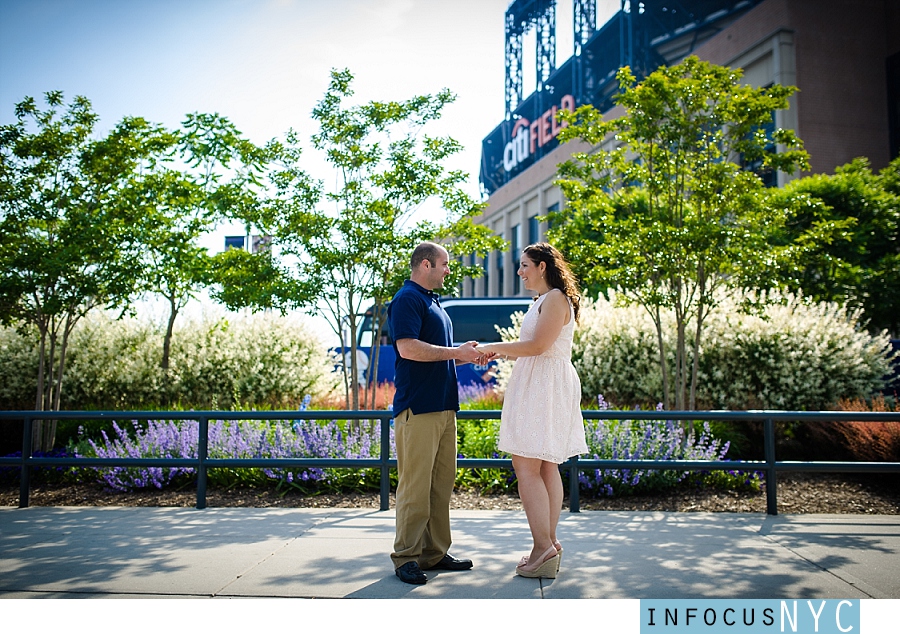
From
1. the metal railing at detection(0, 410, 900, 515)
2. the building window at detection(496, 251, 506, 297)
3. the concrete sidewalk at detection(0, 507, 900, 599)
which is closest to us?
the concrete sidewalk at detection(0, 507, 900, 599)

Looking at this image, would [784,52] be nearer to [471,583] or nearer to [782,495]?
[782,495]

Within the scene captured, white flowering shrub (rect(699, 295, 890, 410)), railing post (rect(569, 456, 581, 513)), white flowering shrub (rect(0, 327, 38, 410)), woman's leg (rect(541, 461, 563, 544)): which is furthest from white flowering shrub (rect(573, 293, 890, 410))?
white flowering shrub (rect(0, 327, 38, 410))

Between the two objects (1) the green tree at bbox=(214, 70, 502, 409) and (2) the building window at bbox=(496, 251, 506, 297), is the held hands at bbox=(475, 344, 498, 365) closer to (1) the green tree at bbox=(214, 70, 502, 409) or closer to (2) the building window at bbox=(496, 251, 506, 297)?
(1) the green tree at bbox=(214, 70, 502, 409)

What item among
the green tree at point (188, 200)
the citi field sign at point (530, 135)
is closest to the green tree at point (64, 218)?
the green tree at point (188, 200)

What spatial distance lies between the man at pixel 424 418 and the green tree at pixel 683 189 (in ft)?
15.2

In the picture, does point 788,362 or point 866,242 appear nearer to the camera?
point 788,362

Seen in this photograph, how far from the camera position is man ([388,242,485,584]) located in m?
4.25

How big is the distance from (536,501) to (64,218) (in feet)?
28.2

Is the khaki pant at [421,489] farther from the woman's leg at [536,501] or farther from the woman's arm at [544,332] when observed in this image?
the woman's arm at [544,332]

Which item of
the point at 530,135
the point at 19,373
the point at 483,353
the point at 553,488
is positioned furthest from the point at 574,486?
the point at 530,135

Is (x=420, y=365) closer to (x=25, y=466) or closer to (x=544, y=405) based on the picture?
(x=544, y=405)

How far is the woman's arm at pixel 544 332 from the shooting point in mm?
4184

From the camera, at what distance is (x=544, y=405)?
4254 millimetres

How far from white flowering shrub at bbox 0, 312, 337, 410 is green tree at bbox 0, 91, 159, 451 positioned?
2.08 meters
